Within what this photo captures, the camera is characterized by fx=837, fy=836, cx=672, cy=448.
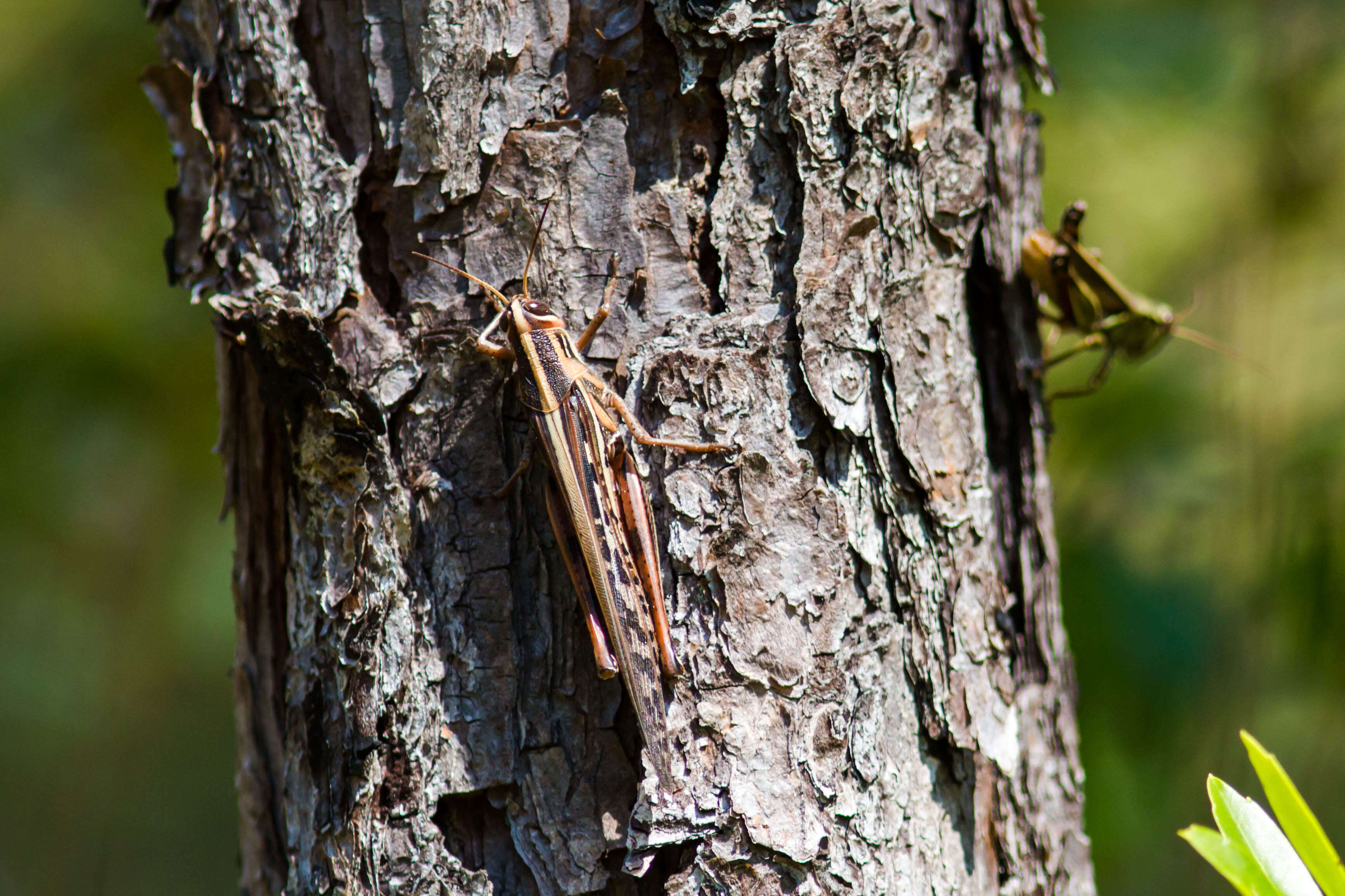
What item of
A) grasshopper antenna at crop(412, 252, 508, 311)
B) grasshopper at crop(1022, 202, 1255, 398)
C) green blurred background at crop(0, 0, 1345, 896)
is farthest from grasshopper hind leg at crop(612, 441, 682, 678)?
green blurred background at crop(0, 0, 1345, 896)

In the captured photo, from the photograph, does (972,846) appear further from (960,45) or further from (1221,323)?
(1221,323)

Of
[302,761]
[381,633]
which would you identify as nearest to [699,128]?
[381,633]

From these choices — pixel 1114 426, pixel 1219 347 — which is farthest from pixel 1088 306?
pixel 1114 426

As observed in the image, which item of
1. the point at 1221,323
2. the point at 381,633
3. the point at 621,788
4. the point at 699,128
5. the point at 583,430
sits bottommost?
the point at 621,788

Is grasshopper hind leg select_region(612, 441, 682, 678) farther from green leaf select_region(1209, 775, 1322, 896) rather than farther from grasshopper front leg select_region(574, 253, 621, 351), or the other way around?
green leaf select_region(1209, 775, 1322, 896)

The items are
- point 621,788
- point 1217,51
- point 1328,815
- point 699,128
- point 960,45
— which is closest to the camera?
point 621,788
